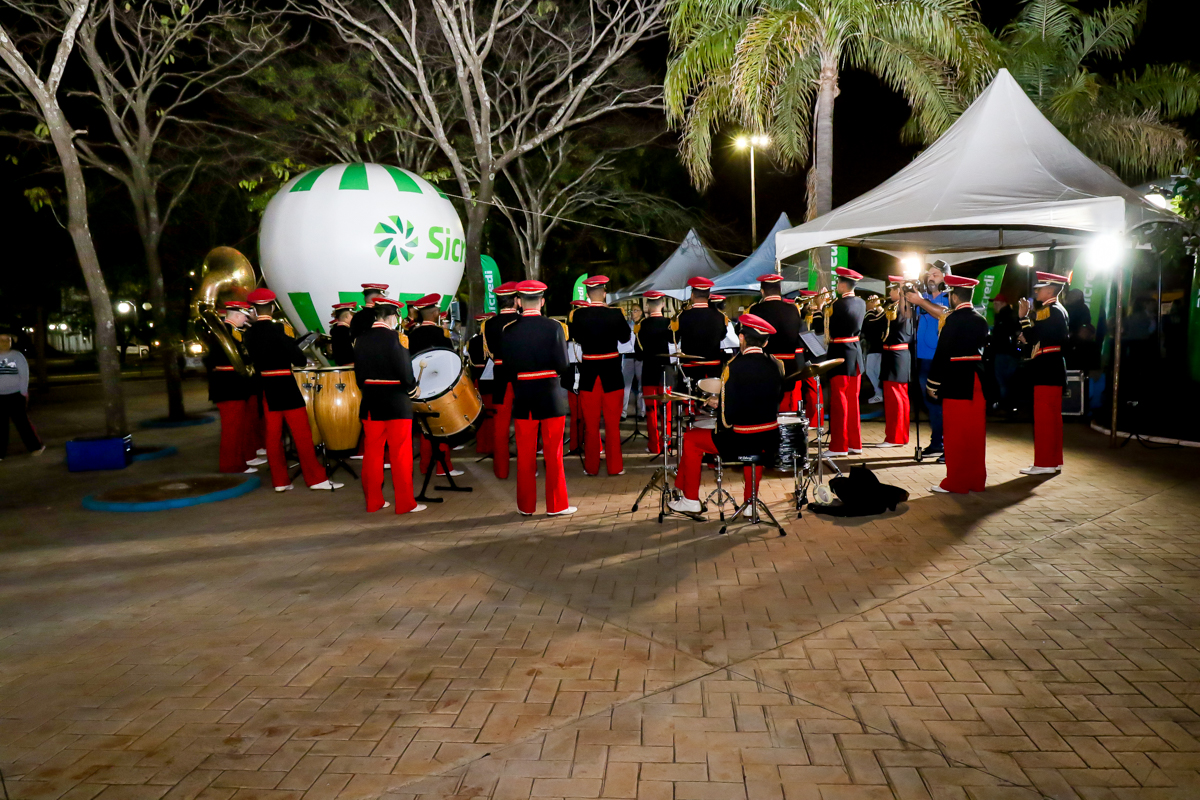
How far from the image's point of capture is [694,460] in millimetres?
7461

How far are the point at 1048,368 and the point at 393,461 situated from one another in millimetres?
6776

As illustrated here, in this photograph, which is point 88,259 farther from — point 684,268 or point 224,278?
point 684,268

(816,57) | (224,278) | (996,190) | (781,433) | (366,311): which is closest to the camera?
(781,433)

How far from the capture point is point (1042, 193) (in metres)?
8.61

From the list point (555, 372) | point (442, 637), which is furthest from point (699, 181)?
point (442, 637)

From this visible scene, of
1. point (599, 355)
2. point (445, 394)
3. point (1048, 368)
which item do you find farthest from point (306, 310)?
point (1048, 368)

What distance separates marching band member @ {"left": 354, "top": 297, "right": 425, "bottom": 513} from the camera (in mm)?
7754

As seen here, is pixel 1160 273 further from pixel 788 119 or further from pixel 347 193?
pixel 347 193

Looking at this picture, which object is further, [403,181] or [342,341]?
[403,181]

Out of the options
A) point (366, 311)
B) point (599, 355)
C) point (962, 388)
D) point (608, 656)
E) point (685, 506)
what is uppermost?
point (366, 311)

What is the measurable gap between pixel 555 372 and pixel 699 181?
8.48 meters

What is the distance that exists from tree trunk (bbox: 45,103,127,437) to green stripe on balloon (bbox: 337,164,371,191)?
3.29 meters

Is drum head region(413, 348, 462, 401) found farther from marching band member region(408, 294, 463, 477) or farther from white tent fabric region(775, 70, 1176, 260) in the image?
white tent fabric region(775, 70, 1176, 260)

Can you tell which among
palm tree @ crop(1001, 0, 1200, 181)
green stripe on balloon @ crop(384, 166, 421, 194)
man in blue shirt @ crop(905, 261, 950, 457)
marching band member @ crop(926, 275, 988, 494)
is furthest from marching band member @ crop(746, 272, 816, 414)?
palm tree @ crop(1001, 0, 1200, 181)
